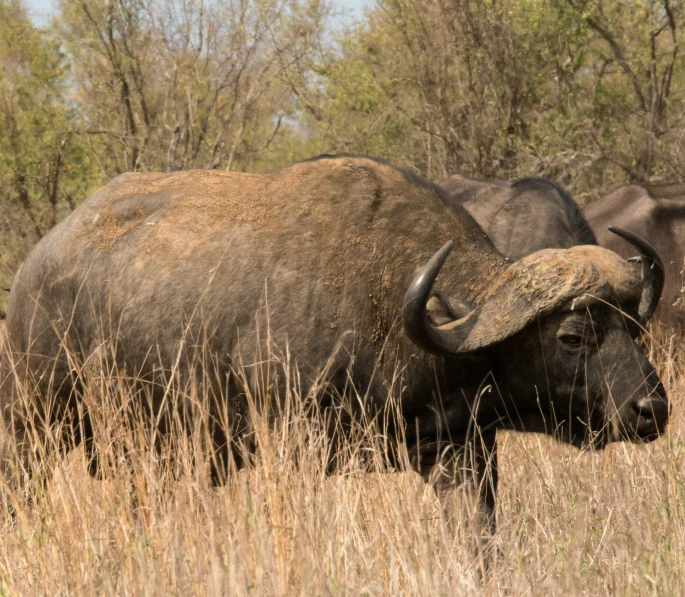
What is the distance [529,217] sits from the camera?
588cm

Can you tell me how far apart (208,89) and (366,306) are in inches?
270

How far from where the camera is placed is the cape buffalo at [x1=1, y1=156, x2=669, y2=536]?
4.00 meters

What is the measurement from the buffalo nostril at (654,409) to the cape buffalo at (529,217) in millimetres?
1724

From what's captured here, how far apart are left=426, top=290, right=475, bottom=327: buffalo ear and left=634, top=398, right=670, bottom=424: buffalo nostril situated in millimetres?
783

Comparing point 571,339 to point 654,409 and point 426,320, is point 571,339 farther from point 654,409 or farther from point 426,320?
point 426,320

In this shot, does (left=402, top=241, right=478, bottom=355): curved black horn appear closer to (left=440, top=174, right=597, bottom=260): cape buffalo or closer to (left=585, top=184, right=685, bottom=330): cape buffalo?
(left=440, top=174, right=597, bottom=260): cape buffalo

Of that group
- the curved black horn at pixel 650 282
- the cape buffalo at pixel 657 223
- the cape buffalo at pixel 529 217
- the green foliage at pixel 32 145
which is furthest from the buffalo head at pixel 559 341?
the green foliage at pixel 32 145

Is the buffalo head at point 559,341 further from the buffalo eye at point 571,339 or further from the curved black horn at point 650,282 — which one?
the curved black horn at point 650,282

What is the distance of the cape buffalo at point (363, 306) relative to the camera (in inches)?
158

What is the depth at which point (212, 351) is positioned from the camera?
14.0 feet

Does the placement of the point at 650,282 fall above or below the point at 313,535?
above

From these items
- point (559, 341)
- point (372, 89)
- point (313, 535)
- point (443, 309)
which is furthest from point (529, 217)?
point (372, 89)

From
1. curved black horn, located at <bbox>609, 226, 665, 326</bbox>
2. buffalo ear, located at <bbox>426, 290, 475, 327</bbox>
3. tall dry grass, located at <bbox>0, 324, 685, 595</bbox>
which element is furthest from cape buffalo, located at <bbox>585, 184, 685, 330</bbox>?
buffalo ear, located at <bbox>426, 290, 475, 327</bbox>

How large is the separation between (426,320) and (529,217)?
2088 millimetres
